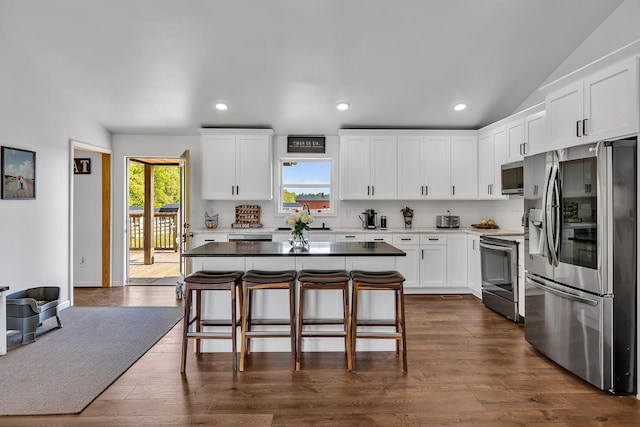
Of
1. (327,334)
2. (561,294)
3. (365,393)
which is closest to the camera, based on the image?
(365,393)

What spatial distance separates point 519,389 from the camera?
2.59 m

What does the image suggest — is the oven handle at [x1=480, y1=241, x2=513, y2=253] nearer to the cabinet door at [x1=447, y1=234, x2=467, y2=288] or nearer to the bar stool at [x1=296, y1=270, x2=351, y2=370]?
the cabinet door at [x1=447, y1=234, x2=467, y2=288]

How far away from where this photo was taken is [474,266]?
5.15 metres

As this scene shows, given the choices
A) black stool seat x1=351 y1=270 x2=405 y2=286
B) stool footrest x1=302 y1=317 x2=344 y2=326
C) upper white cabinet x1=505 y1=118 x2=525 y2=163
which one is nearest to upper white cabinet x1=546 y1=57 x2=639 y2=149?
upper white cabinet x1=505 y1=118 x2=525 y2=163

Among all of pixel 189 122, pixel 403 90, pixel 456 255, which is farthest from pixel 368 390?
pixel 189 122

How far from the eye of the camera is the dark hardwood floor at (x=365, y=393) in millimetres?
2230

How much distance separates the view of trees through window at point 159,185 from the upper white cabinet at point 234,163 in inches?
375

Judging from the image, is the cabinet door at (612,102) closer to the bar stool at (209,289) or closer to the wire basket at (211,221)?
the bar stool at (209,289)

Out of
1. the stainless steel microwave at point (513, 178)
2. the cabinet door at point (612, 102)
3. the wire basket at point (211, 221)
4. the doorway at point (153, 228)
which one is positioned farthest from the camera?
the doorway at point (153, 228)

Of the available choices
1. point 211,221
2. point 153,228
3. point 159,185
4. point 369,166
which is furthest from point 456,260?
point 159,185

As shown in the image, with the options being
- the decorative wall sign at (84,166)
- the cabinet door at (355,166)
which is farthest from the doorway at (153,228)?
the cabinet door at (355,166)

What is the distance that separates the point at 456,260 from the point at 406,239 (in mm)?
787

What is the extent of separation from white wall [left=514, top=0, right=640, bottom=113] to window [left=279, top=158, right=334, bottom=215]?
3421 millimetres

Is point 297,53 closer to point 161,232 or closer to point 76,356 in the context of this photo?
point 76,356
